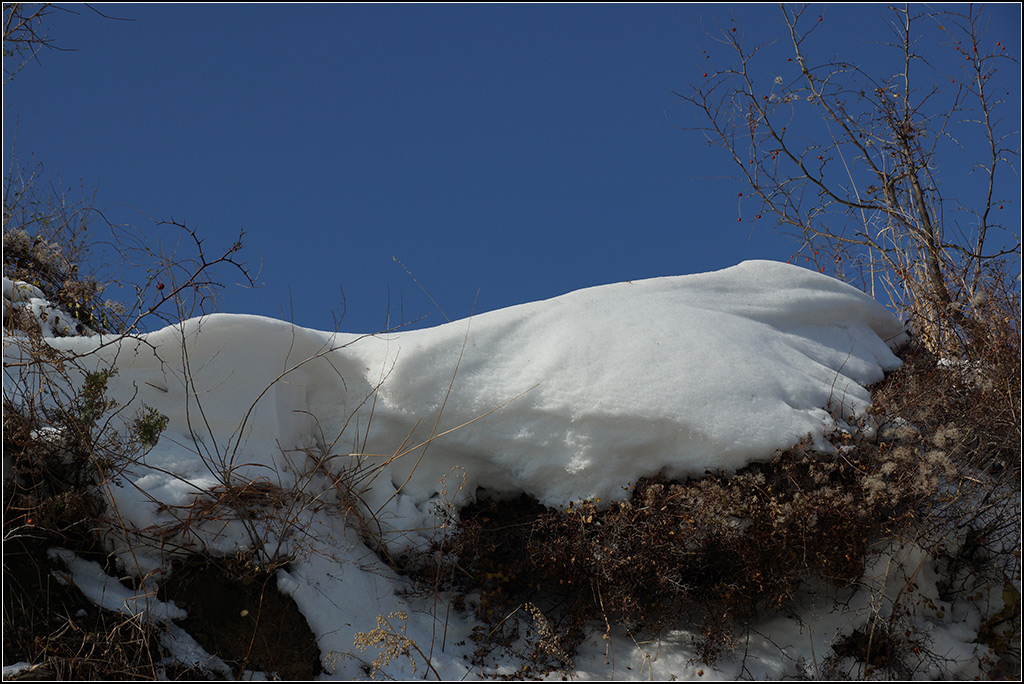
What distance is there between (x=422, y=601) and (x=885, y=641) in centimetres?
195

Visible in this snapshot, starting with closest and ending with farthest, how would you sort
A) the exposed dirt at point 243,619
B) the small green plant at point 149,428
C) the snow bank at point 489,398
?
the exposed dirt at point 243,619, the small green plant at point 149,428, the snow bank at point 489,398

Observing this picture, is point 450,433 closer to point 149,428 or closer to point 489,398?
point 489,398

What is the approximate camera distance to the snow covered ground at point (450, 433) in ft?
9.96

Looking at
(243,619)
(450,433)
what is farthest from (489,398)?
(243,619)

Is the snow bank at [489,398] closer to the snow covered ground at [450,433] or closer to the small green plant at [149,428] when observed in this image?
the snow covered ground at [450,433]

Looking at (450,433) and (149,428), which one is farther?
(450,433)

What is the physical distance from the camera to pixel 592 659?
10.1ft

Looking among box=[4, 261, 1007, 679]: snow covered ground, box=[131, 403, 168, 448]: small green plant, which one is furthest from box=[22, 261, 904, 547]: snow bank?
box=[131, 403, 168, 448]: small green plant

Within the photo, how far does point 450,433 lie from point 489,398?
0.25 m

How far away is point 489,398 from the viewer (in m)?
3.42

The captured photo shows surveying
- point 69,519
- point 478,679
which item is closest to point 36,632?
point 69,519

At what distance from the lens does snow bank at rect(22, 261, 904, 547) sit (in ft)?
10.4

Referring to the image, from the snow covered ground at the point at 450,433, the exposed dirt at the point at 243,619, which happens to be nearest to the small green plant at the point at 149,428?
the snow covered ground at the point at 450,433

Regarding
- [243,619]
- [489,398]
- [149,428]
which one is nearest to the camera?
[243,619]
